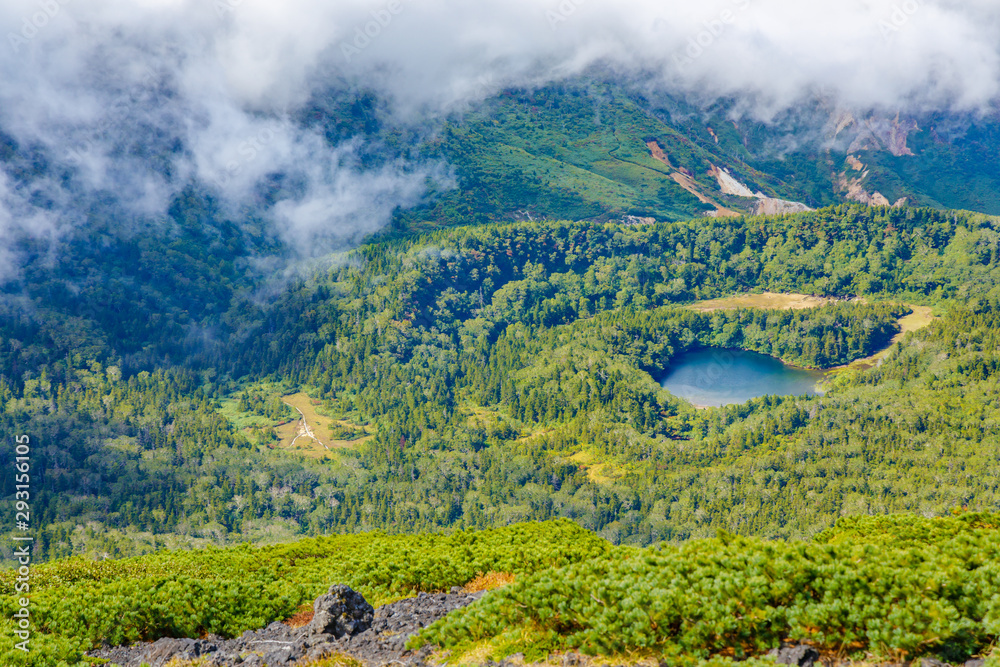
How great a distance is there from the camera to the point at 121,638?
39562mm

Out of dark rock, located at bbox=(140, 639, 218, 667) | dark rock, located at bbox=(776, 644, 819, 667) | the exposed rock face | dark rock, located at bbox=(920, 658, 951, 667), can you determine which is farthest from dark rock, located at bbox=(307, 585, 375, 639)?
dark rock, located at bbox=(920, 658, 951, 667)

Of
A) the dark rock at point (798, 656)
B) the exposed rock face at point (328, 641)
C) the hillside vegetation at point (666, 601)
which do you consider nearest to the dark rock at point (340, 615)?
the exposed rock face at point (328, 641)

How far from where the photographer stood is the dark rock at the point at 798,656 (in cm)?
→ 2630

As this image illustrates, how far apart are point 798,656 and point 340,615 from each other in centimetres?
1879

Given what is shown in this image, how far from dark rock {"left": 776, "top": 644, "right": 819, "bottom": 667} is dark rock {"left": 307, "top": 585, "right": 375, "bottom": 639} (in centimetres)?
1767

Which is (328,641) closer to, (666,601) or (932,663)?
(666,601)

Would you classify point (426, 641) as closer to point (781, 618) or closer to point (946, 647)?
point (781, 618)

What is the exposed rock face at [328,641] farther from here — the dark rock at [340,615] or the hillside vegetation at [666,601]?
the hillside vegetation at [666,601]

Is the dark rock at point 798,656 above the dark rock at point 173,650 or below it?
below

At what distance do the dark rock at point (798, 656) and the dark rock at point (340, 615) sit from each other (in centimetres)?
1767

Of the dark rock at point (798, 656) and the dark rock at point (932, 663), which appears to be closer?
the dark rock at point (932, 663)

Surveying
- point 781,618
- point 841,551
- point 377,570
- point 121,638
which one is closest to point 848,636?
point 781,618

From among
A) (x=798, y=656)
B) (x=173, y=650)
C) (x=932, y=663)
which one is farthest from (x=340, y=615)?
(x=932, y=663)

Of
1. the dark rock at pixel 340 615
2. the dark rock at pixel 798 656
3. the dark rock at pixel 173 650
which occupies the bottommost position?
the dark rock at pixel 798 656
